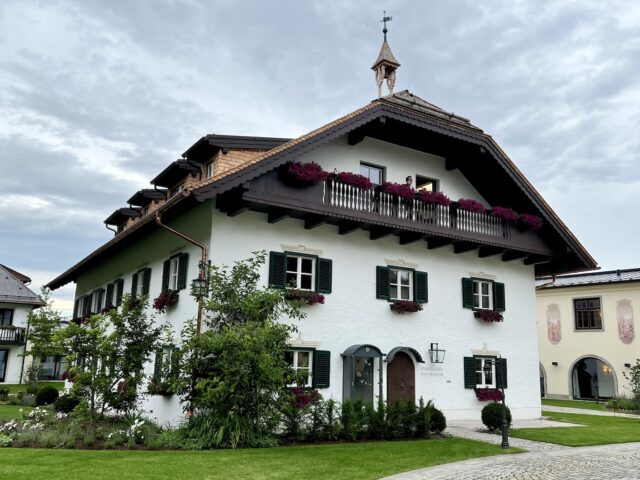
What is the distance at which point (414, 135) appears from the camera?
18516mm

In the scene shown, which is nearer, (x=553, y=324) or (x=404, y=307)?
(x=404, y=307)

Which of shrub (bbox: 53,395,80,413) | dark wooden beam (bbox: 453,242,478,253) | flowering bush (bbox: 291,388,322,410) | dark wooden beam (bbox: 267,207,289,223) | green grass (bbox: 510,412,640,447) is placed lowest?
green grass (bbox: 510,412,640,447)

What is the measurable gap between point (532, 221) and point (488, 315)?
3.43 metres

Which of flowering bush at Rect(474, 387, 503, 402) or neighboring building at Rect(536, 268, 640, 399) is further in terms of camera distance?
neighboring building at Rect(536, 268, 640, 399)

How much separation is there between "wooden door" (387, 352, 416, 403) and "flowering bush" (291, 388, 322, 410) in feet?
10.4

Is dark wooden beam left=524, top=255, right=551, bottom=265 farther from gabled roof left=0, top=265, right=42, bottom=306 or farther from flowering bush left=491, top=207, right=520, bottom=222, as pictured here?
gabled roof left=0, top=265, right=42, bottom=306

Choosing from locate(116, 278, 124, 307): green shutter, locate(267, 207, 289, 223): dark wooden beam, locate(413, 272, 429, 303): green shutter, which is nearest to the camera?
locate(267, 207, 289, 223): dark wooden beam

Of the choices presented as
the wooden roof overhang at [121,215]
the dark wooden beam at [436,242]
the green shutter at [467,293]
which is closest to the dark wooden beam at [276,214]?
the dark wooden beam at [436,242]

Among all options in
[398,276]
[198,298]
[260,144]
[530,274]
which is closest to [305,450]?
[198,298]

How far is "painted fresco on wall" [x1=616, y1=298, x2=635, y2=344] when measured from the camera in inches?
1101

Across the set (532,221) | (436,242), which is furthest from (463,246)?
(532,221)

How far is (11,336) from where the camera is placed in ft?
133

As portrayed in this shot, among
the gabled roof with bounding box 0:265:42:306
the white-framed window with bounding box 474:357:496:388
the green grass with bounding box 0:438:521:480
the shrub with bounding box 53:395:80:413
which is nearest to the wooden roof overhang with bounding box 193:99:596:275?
the white-framed window with bounding box 474:357:496:388

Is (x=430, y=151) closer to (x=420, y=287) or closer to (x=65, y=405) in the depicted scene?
(x=420, y=287)
